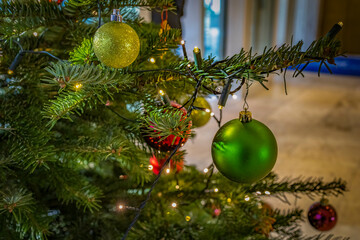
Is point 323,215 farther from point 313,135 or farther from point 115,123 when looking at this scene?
point 313,135

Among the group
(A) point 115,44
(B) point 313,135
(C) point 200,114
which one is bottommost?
(B) point 313,135

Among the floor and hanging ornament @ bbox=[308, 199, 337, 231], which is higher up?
hanging ornament @ bbox=[308, 199, 337, 231]

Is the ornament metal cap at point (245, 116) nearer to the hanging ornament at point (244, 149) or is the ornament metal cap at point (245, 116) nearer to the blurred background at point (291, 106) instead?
the hanging ornament at point (244, 149)

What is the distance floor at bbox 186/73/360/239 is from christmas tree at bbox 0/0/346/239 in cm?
53

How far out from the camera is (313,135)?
249 cm

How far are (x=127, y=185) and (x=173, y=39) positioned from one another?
36cm

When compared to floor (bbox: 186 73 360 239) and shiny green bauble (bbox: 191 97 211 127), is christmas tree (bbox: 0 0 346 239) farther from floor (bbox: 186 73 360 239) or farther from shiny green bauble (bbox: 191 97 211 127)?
floor (bbox: 186 73 360 239)

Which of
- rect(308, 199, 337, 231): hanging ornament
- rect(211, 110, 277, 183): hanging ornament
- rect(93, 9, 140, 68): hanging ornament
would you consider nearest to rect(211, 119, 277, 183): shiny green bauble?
rect(211, 110, 277, 183): hanging ornament

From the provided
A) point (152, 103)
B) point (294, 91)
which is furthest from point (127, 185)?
point (294, 91)

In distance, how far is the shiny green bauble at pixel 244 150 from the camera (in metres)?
0.45

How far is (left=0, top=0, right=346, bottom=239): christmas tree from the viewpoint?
0.44 m

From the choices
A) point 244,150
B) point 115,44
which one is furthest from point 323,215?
point 115,44

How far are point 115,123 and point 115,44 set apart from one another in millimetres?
251

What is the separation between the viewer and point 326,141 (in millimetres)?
2381
